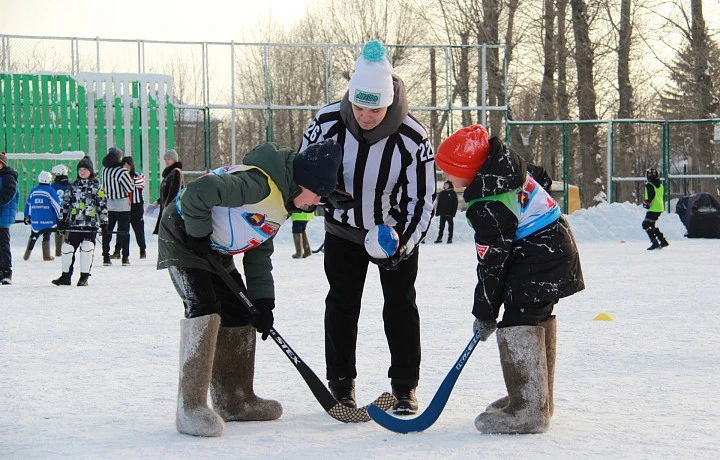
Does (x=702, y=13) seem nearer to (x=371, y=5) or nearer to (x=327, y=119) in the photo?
(x=371, y=5)

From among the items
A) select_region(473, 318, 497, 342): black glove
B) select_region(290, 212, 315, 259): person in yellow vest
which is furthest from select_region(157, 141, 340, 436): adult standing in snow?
select_region(290, 212, 315, 259): person in yellow vest

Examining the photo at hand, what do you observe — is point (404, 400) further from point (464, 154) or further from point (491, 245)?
Result: point (464, 154)

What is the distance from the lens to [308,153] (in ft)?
11.4

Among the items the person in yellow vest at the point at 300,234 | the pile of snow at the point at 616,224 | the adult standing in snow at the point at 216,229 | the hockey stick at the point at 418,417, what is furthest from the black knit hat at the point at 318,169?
the pile of snow at the point at 616,224

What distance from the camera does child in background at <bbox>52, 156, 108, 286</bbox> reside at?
30.8 ft

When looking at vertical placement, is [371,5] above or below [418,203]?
above

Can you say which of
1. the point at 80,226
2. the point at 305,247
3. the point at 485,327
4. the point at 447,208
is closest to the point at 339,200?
the point at 485,327

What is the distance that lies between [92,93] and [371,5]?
532 inches

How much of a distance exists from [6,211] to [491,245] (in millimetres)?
A: 7227

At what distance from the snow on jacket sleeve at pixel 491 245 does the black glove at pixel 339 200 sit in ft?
1.67

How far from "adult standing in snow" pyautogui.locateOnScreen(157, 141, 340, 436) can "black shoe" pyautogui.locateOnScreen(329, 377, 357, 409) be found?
427 mm

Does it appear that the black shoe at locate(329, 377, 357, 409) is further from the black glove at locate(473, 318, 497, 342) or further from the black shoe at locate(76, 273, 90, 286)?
the black shoe at locate(76, 273, 90, 286)

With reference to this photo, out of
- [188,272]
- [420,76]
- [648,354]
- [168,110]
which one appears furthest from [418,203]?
[420,76]

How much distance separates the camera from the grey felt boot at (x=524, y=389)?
3.50m
